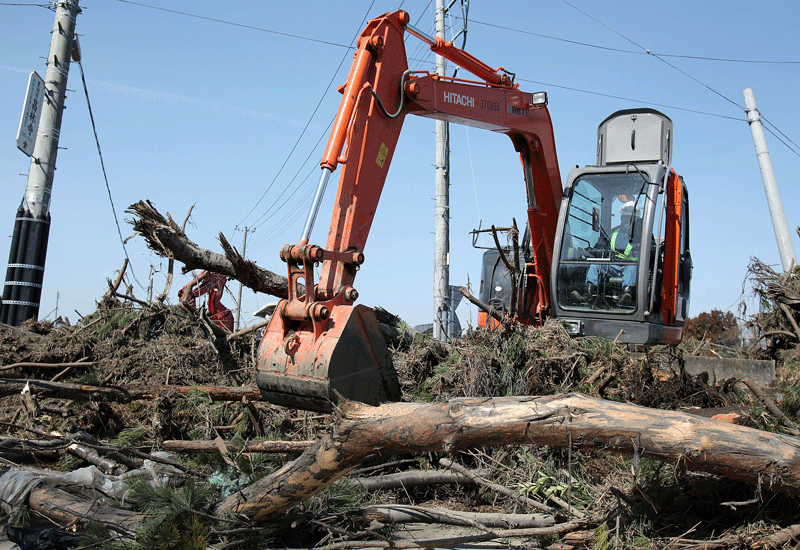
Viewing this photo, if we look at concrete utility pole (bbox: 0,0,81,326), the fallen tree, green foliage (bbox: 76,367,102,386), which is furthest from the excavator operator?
concrete utility pole (bbox: 0,0,81,326)

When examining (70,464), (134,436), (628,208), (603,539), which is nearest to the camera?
(603,539)

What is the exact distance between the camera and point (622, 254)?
632 cm

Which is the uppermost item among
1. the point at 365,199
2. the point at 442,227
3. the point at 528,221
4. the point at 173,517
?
the point at 442,227

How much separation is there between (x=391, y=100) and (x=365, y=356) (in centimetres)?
236

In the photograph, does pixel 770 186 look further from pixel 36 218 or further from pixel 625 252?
pixel 36 218

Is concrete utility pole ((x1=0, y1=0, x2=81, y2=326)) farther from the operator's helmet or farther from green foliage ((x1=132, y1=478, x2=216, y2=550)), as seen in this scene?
the operator's helmet

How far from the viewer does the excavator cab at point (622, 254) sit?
20.5ft

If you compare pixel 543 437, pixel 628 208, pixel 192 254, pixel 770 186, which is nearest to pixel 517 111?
pixel 628 208

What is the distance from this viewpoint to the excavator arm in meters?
4.11

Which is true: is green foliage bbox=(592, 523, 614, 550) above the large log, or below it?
below

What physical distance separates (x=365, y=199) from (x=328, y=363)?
1.59m

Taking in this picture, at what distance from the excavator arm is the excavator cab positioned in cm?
48

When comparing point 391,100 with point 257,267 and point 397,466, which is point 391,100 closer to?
point 257,267

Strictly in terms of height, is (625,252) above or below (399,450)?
above
